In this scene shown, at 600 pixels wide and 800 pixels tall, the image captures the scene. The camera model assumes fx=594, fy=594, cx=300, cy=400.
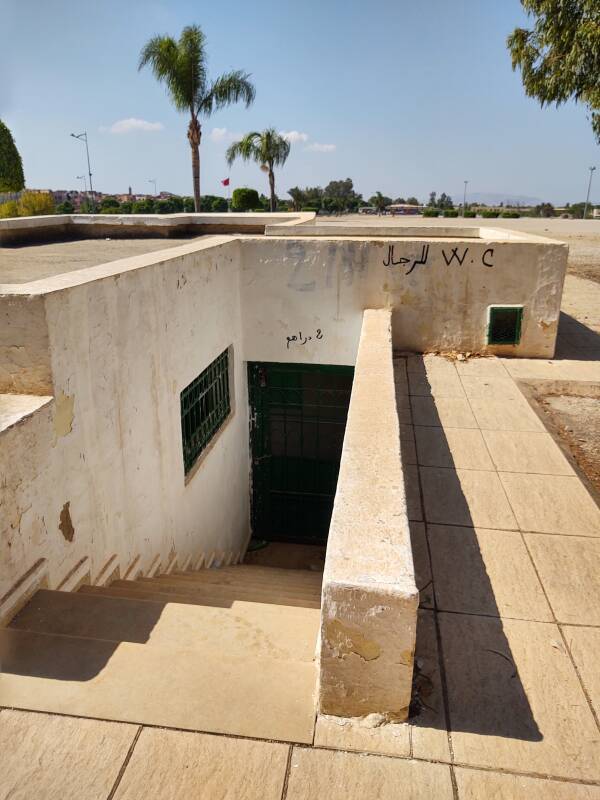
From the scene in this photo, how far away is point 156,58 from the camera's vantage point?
23.4m

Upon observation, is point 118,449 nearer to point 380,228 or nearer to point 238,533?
point 238,533

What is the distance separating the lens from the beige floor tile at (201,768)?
1896 mm

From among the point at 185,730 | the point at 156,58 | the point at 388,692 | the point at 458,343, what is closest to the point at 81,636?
the point at 185,730

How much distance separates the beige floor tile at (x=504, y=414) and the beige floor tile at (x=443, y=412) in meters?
0.09

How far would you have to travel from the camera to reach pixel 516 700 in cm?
235

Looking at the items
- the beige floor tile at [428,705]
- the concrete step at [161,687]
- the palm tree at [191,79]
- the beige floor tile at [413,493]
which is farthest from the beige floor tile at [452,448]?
the palm tree at [191,79]

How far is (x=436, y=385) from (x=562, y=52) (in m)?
10.6

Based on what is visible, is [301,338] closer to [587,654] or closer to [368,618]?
[587,654]

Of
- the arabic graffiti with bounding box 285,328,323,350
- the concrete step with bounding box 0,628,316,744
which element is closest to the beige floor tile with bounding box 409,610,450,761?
the concrete step with bounding box 0,628,316,744

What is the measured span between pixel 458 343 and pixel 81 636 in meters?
5.65

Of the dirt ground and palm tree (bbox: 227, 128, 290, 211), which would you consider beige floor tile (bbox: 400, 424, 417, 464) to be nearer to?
the dirt ground

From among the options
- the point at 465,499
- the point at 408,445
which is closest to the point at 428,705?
the point at 465,499

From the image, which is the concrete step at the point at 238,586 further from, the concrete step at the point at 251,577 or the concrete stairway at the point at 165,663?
the concrete stairway at the point at 165,663

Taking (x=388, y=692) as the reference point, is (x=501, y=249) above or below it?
above
